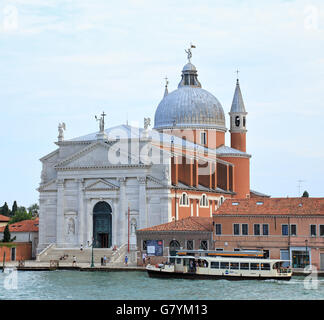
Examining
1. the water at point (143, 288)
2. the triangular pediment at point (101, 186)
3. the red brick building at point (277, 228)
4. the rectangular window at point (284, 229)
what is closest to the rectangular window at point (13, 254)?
the triangular pediment at point (101, 186)

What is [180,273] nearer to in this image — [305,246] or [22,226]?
[305,246]

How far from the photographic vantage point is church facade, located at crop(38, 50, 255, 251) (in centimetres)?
6056

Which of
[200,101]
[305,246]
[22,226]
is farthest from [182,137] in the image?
[305,246]

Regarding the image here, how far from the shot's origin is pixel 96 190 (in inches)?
2451

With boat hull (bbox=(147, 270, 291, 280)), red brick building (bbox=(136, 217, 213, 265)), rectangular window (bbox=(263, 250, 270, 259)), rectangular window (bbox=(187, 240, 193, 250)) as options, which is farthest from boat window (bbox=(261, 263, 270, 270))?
rectangular window (bbox=(187, 240, 193, 250))

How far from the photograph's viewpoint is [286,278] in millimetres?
45219

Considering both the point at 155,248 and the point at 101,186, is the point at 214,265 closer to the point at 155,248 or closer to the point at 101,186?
the point at 155,248

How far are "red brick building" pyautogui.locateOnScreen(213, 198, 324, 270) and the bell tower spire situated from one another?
2484cm

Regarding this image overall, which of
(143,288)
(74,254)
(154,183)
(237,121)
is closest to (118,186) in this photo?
(154,183)

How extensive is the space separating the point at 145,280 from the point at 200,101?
32.4 metres

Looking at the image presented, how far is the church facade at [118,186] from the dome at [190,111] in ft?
20.2

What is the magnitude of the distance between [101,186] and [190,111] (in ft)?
52.6

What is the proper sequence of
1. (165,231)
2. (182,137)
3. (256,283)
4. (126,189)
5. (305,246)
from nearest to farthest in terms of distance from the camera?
(256,283), (305,246), (165,231), (126,189), (182,137)

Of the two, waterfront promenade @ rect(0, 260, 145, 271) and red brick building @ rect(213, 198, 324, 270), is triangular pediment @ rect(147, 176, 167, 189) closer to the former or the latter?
waterfront promenade @ rect(0, 260, 145, 271)
